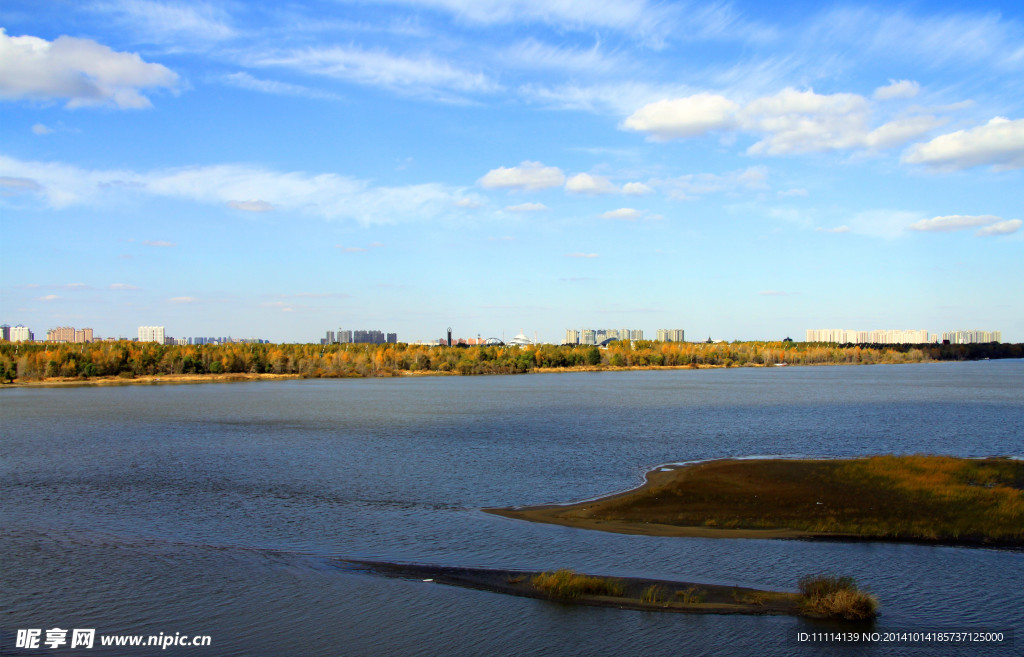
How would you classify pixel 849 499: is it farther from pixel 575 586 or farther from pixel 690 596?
pixel 575 586

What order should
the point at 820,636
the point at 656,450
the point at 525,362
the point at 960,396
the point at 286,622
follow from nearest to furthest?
the point at 820,636, the point at 286,622, the point at 656,450, the point at 960,396, the point at 525,362

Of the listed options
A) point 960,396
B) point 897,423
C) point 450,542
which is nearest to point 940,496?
point 450,542

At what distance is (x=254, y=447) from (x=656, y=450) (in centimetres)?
2482

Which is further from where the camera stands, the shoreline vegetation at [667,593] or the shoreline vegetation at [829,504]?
the shoreline vegetation at [829,504]

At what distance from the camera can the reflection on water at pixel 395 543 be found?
15.3 m

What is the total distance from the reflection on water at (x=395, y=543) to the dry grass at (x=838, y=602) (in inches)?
20.1

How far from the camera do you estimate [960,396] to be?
85812 mm

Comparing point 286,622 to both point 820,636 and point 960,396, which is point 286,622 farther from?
point 960,396

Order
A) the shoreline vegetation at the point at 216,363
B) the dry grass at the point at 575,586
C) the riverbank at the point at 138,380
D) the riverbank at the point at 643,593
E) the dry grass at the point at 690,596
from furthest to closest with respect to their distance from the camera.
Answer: the shoreline vegetation at the point at 216,363 → the riverbank at the point at 138,380 → the dry grass at the point at 575,586 → the dry grass at the point at 690,596 → the riverbank at the point at 643,593

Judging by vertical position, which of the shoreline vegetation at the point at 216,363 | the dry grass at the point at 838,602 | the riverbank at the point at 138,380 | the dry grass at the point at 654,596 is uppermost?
the shoreline vegetation at the point at 216,363

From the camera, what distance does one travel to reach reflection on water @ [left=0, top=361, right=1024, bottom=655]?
15258mm

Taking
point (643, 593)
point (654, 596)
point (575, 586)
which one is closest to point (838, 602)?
point (654, 596)

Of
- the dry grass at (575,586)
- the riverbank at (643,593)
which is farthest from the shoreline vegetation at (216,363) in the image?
the dry grass at (575,586)

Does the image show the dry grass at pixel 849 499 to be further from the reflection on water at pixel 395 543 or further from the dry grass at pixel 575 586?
the dry grass at pixel 575 586
